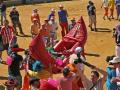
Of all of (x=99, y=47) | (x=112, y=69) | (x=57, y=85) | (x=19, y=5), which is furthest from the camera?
(x=19, y=5)

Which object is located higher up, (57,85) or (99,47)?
(57,85)

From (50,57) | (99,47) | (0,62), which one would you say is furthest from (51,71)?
(99,47)

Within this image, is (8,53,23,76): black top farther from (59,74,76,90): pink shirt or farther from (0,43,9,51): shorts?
(0,43,9,51): shorts

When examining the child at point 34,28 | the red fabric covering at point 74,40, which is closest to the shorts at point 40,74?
the red fabric covering at point 74,40

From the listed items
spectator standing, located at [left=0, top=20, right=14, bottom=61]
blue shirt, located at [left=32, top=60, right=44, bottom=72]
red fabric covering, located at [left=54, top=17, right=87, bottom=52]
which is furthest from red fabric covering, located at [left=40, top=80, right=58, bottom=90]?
spectator standing, located at [left=0, top=20, right=14, bottom=61]

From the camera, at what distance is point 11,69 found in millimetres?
13305

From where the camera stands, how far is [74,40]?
1587 cm

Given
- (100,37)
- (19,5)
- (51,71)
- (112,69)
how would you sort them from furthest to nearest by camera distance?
(19,5), (100,37), (51,71), (112,69)

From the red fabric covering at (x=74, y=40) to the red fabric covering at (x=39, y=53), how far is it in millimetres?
1770

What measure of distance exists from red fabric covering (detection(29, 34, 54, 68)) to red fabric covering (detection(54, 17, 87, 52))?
1.77 meters

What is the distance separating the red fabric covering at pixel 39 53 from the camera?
1338 centimetres

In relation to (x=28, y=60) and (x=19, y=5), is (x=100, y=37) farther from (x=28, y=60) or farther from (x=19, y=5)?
(x=19, y=5)

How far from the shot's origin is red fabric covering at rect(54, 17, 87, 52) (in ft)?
51.2

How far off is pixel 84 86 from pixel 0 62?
8.15 m
